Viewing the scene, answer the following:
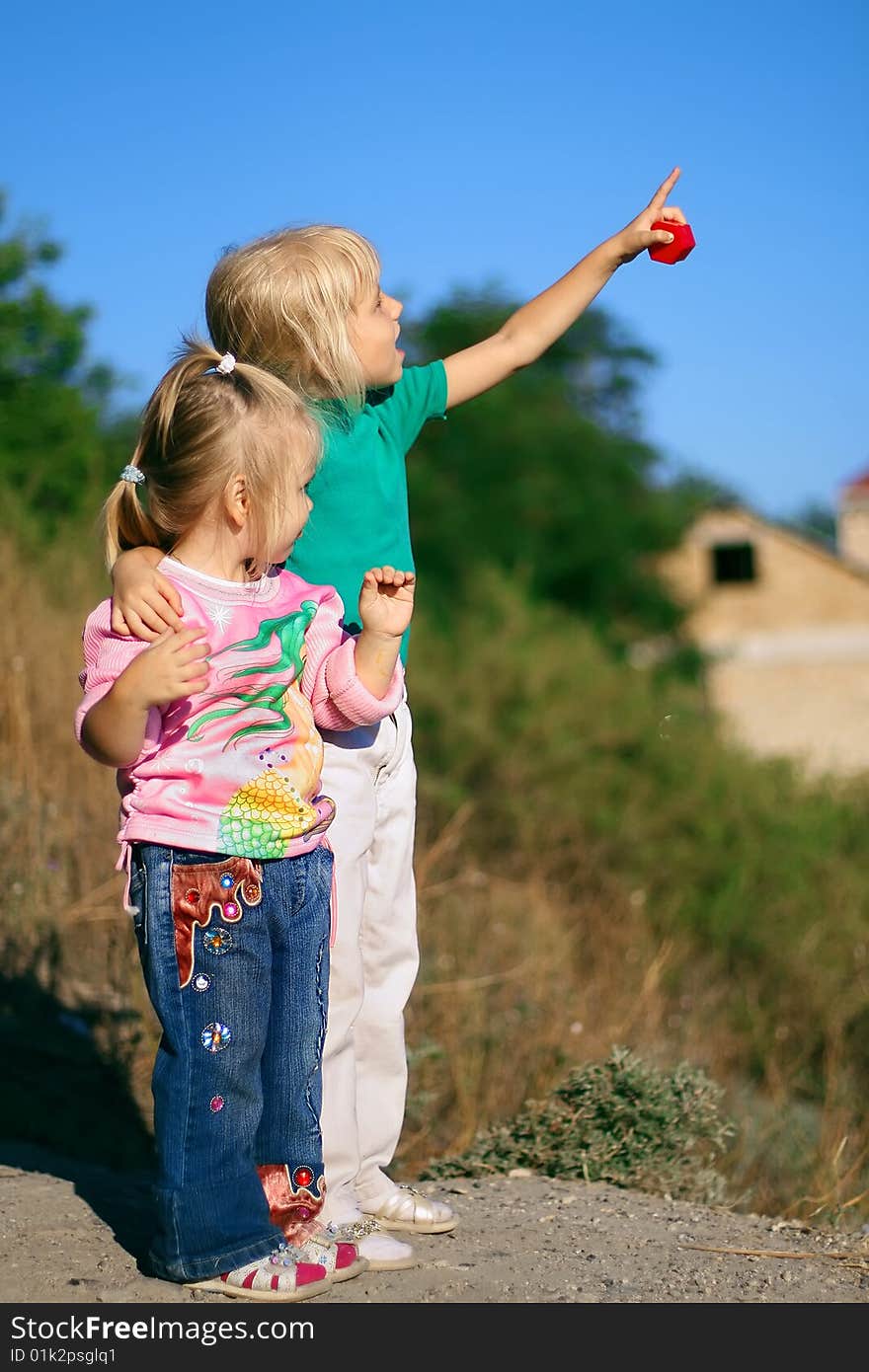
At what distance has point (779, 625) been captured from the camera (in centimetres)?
3128

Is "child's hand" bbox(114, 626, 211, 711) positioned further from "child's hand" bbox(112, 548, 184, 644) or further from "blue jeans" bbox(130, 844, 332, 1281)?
"blue jeans" bbox(130, 844, 332, 1281)

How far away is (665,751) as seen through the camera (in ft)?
42.4

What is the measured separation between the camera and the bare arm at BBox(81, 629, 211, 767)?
2.37 metres

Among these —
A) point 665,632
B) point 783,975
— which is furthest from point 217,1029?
point 665,632

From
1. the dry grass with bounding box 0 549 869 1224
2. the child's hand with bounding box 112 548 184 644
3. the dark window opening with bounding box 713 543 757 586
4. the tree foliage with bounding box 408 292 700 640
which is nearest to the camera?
the child's hand with bounding box 112 548 184 644

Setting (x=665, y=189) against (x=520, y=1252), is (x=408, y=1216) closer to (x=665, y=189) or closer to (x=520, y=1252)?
(x=520, y=1252)

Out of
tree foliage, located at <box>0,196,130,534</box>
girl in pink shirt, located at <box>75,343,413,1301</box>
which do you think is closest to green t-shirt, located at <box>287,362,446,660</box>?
girl in pink shirt, located at <box>75,343,413,1301</box>

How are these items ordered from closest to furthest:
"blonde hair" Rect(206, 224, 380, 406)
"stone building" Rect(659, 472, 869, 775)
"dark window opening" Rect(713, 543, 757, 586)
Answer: "blonde hair" Rect(206, 224, 380, 406) < "stone building" Rect(659, 472, 869, 775) < "dark window opening" Rect(713, 543, 757, 586)

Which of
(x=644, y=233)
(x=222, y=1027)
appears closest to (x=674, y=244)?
(x=644, y=233)

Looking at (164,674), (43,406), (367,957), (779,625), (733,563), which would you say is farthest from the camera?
(733,563)

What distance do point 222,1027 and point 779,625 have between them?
29867mm

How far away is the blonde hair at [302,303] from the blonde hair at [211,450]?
16cm
